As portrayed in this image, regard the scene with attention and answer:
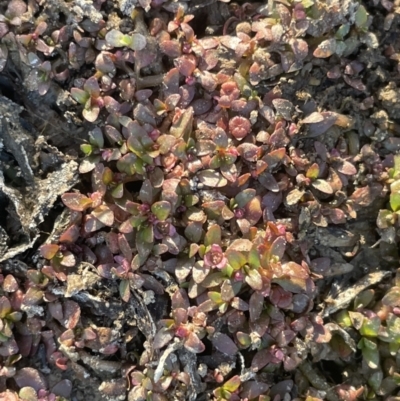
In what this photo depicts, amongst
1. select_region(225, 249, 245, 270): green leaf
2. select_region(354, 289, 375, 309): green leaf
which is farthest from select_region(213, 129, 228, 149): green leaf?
select_region(354, 289, 375, 309): green leaf

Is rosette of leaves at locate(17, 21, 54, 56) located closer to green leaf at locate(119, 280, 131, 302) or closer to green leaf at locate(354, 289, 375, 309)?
green leaf at locate(119, 280, 131, 302)

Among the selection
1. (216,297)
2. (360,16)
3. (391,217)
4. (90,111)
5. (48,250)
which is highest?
(360,16)

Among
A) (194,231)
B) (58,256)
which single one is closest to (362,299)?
(194,231)

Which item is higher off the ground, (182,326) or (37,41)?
(37,41)

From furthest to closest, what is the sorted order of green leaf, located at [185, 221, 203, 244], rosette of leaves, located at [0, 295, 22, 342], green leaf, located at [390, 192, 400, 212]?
green leaf, located at [390, 192, 400, 212]
green leaf, located at [185, 221, 203, 244]
rosette of leaves, located at [0, 295, 22, 342]

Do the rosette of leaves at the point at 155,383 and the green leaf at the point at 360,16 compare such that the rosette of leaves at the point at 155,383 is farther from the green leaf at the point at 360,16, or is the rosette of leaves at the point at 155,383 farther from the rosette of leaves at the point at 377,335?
the green leaf at the point at 360,16

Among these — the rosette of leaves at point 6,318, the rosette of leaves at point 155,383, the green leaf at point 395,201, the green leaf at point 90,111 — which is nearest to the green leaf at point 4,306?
the rosette of leaves at point 6,318

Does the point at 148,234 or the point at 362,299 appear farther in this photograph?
the point at 362,299

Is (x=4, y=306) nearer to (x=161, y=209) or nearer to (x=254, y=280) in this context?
(x=161, y=209)

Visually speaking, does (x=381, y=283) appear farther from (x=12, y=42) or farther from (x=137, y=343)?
(x=12, y=42)

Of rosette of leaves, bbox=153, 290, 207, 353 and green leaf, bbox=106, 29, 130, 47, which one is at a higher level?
green leaf, bbox=106, 29, 130, 47
